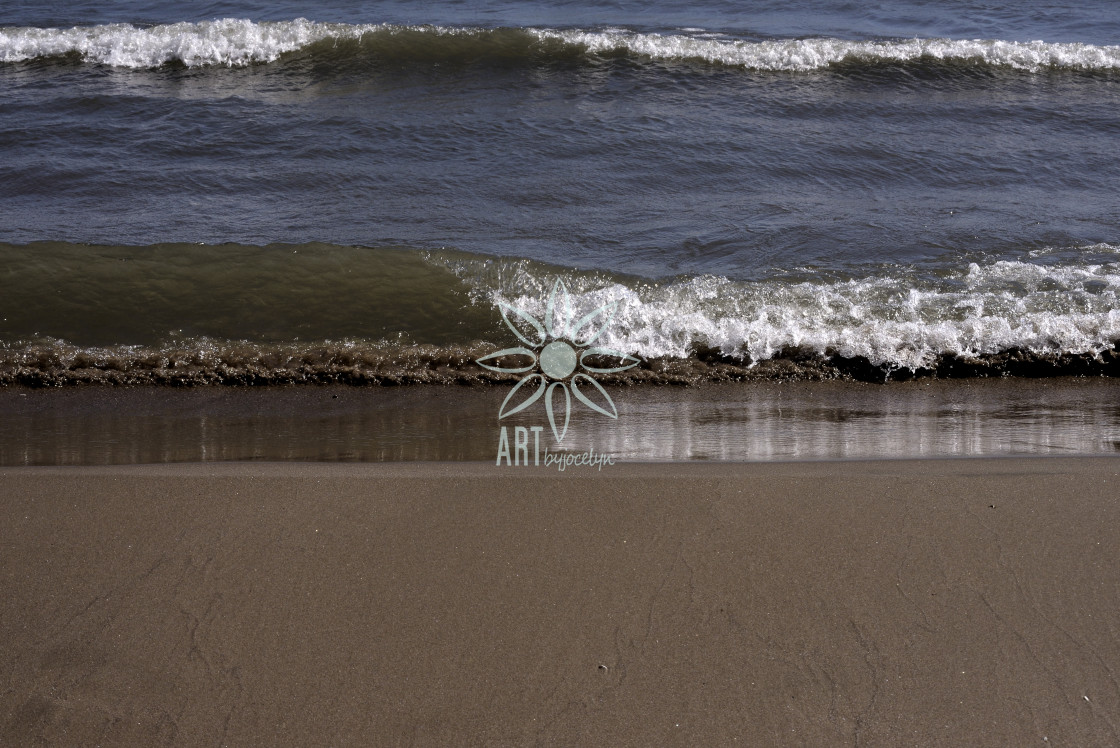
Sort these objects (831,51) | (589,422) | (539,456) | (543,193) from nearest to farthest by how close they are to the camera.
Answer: (539,456) < (589,422) < (543,193) < (831,51)

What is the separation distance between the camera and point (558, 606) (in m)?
2.37

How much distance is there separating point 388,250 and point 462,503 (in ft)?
9.14

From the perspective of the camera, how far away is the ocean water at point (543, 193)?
4.34 m

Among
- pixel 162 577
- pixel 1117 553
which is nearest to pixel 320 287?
pixel 162 577

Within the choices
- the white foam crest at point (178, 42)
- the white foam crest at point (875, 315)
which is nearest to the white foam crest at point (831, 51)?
the white foam crest at point (178, 42)

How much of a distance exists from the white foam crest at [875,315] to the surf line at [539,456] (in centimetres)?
106

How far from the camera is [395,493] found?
2879mm

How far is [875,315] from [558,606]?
2889mm

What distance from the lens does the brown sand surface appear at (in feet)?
6.72

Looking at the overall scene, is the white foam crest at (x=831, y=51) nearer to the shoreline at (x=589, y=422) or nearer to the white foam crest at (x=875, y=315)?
the white foam crest at (x=875, y=315)

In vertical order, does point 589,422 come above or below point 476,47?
below

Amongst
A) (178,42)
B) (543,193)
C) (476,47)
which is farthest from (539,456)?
(178,42)

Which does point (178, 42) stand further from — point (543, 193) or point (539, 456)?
point (539, 456)

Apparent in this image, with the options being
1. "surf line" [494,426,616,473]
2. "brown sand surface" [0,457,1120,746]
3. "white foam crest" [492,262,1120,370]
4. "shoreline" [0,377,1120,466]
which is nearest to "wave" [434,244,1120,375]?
"white foam crest" [492,262,1120,370]
